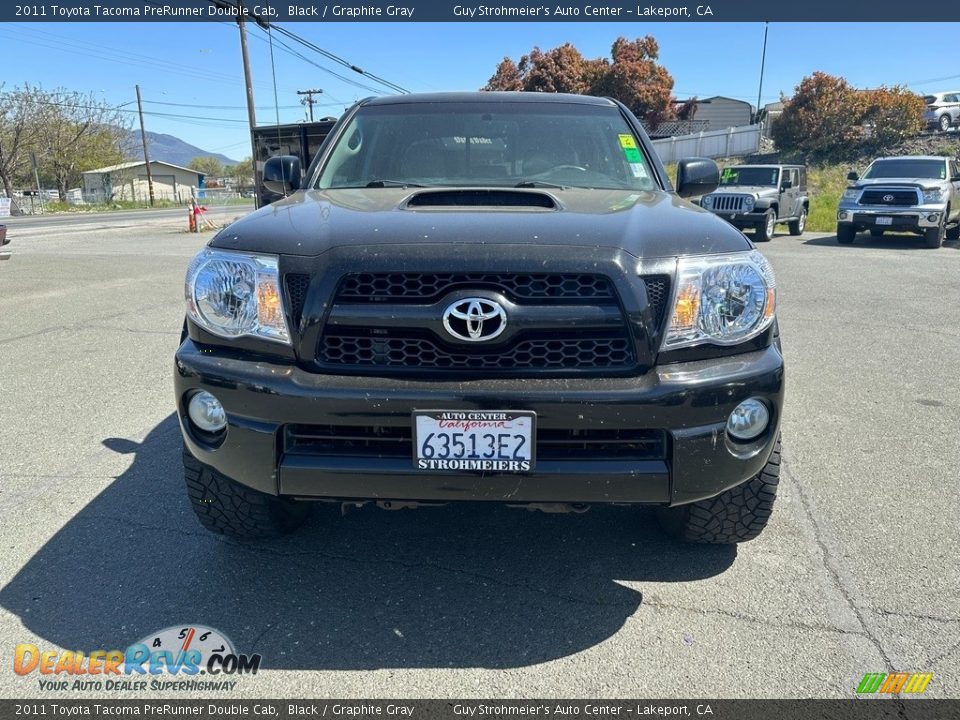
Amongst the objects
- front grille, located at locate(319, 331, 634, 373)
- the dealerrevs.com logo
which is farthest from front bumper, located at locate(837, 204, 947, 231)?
the dealerrevs.com logo

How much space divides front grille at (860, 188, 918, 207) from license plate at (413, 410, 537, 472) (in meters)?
16.2

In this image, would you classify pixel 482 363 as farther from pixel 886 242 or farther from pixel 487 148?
pixel 886 242

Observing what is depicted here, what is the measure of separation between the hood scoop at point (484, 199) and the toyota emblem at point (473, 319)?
662 millimetres

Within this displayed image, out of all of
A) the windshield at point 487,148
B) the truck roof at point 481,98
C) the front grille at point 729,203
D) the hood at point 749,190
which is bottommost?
the front grille at point 729,203

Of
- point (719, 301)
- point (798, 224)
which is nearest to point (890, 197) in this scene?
point (798, 224)

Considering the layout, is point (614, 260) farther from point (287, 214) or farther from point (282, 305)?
point (287, 214)

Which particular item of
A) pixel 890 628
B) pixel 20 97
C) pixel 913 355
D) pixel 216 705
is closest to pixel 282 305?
pixel 216 705

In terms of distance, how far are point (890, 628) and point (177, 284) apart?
9774 mm

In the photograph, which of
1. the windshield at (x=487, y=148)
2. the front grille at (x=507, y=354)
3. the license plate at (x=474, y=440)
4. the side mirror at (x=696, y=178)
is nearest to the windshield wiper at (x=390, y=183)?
the windshield at (x=487, y=148)

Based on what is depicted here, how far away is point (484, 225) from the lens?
2.35 metres

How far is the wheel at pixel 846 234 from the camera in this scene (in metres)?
16.1

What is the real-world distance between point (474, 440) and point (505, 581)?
79 centimetres

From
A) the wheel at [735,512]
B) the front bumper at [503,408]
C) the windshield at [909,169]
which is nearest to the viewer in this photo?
the front bumper at [503,408]

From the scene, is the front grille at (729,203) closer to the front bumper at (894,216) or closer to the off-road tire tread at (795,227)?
the front bumper at (894,216)
